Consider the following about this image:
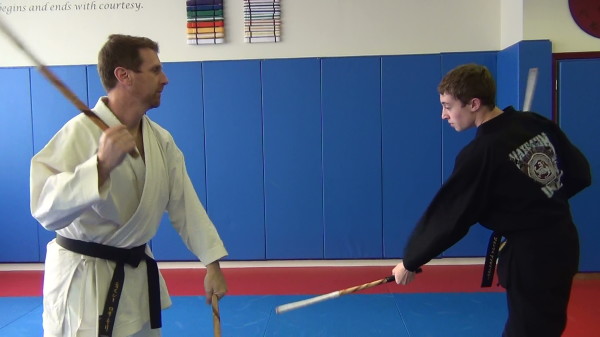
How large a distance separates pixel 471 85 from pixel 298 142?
289 cm

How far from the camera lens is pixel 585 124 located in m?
4.38

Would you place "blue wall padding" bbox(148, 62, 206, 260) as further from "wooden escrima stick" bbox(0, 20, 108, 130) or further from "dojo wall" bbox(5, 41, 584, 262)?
"wooden escrima stick" bbox(0, 20, 108, 130)

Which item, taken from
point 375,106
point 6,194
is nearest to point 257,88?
point 375,106

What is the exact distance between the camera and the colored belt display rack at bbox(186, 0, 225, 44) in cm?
487

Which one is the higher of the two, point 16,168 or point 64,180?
point 64,180

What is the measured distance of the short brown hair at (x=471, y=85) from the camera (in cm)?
207

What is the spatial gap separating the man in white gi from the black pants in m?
1.24

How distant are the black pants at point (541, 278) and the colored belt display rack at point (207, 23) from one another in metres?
3.71

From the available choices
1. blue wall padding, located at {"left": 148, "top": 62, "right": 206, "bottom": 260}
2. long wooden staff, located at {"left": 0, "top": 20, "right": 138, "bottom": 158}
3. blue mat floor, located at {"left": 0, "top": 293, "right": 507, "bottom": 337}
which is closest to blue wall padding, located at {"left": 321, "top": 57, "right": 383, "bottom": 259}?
blue mat floor, located at {"left": 0, "top": 293, "right": 507, "bottom": 337}

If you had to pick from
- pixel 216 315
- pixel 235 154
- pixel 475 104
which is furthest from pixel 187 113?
pixel 475 104

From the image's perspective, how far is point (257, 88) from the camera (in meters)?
4.84

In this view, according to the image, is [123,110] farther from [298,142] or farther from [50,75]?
[298,142]

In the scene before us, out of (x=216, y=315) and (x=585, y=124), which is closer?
(x=216, y=315)

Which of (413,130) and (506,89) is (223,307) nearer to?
(413,130)
